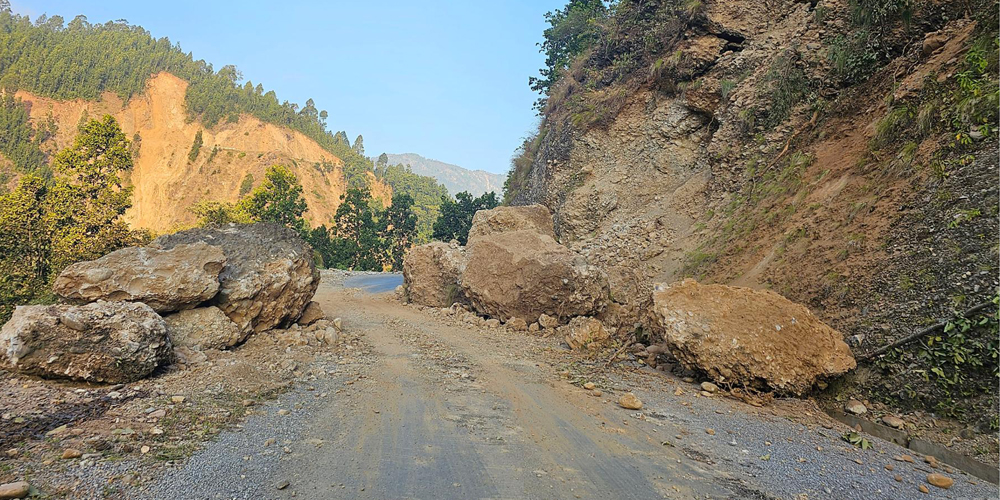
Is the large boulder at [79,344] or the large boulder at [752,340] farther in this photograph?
the large boulder at [752,340]

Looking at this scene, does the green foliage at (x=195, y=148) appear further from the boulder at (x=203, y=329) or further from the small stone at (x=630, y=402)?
the small stone at (x=630, y=402)

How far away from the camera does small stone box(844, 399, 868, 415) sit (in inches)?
212

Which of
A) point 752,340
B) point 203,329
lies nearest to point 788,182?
point 752,340

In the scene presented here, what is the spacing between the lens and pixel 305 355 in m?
7.97

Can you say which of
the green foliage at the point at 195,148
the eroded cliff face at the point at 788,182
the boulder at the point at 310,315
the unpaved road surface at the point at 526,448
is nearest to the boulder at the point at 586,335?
the eroded cliff face at the point at 788,182

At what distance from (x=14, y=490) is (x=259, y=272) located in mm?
6044

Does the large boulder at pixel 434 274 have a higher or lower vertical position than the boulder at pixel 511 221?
lower

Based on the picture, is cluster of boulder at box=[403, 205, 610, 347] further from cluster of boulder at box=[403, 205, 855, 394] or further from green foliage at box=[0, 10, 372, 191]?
green foliage at box=[0, 10, 372, 191]

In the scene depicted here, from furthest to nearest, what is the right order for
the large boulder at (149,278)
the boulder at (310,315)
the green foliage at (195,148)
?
the green foliage at (195,148) → the boulder at (310,315) → the large boulder at (149,278)

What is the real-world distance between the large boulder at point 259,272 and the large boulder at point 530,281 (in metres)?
3.92

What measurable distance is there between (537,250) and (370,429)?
778 cm

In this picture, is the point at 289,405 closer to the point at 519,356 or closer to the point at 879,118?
the point at 519,356

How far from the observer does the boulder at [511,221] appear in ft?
53.7

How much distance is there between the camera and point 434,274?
15.5 m
